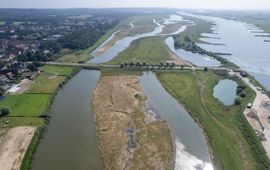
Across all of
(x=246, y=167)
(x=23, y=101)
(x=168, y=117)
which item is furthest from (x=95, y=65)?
(x=246, y=167)

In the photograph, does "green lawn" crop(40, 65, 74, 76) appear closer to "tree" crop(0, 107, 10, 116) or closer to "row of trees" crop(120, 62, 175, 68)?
"row of trees" crop(120, 62, 175, 68)

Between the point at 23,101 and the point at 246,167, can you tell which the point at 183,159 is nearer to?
the point at 246,167

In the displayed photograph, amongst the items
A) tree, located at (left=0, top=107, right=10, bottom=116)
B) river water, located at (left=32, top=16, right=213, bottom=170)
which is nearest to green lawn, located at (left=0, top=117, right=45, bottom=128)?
tree, located at (left=0, top=107, right=10, bottom=116)

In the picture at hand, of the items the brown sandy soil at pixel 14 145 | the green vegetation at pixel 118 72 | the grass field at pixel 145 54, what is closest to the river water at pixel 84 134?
the brown sandy soil at pixel 14 145

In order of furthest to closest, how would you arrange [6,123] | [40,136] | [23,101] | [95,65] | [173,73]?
[95,65] → [173,73] → [23,101] → [6,123] → [40,136]

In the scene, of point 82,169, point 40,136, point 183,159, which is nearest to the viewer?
Answer: point 82,169
